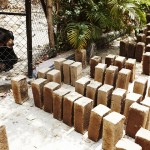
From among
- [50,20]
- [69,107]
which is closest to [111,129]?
[69,107]

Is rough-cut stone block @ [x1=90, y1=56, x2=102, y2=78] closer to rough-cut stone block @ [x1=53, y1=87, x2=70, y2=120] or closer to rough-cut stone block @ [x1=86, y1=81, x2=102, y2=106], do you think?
rough-cut stone block @ [x1=86, y1=81, x2=102, y2=106]

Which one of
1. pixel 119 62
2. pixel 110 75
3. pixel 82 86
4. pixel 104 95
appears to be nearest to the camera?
pixel 104 95

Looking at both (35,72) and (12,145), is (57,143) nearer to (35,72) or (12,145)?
(12,145)

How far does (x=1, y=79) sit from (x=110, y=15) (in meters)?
2.68

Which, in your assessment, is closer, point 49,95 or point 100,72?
point 49,95

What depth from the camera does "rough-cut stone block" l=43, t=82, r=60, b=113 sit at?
412cm

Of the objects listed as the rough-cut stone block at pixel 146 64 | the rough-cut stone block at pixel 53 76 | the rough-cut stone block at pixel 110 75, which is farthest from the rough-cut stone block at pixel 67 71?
the rough-cut stone block at pixel 146 64

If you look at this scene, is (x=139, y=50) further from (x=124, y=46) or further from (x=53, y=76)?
(x=53, y=76)

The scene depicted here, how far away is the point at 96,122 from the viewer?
11.7 ft

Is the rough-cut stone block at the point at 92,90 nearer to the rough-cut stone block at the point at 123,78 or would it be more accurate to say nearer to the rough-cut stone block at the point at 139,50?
the rough-cut stone block at the point at 123,78

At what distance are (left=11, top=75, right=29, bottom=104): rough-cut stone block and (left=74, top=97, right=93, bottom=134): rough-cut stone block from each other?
1050mm

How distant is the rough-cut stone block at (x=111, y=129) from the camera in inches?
130

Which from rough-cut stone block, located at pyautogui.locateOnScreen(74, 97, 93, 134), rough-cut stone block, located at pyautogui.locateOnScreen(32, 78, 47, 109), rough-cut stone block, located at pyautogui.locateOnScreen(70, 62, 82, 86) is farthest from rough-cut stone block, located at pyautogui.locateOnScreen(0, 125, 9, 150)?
rough-cut stone block, located at pyautogui.locateOnScreen(70, 62, 82, 86)

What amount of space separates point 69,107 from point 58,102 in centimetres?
21
